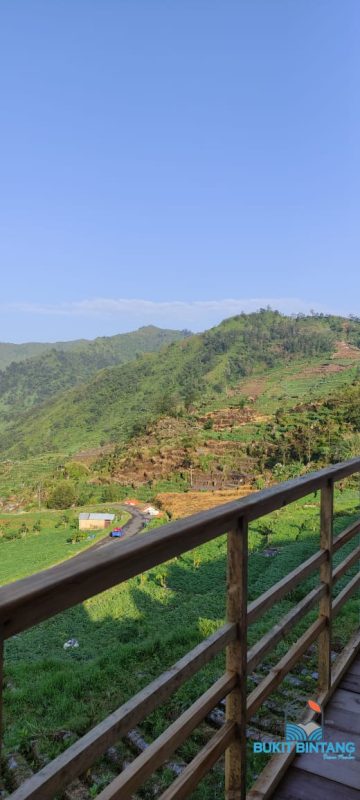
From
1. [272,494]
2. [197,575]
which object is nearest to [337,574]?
[272,494]

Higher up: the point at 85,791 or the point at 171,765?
the point at 171,765

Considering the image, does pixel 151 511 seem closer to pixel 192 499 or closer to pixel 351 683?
pixel 192 499

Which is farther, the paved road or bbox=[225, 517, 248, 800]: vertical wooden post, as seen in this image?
the paved road

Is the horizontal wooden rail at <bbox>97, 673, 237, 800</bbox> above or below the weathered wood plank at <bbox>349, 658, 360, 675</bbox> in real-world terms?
above

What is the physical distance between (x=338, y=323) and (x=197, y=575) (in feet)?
257

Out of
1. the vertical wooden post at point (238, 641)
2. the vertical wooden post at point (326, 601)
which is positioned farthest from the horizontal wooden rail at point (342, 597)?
the vertical wooden post at point (238, 641)

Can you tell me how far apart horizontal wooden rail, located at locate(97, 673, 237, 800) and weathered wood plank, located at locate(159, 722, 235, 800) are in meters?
0.09

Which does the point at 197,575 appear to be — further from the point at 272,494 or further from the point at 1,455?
the point at 1,455

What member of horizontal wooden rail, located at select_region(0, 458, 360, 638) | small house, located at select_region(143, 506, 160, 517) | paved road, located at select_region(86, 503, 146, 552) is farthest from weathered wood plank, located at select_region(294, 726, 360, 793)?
small house, located at select_region(143, 506, 160, 517)

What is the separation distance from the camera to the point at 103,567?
808 millimetres

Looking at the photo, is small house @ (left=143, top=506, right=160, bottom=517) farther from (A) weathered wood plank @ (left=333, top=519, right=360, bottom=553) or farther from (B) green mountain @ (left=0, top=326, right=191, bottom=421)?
(B) green mountain @ (left=0, top=326, right=191, bottom=421)

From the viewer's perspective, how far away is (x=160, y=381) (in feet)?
285

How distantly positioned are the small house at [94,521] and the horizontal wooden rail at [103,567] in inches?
1259

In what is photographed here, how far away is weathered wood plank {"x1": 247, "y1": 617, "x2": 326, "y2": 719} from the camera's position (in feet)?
4.38
